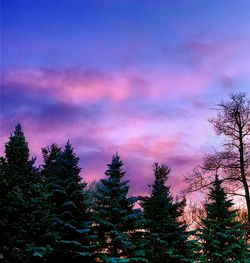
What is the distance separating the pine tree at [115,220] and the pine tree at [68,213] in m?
0.98

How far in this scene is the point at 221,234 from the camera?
1072 inches

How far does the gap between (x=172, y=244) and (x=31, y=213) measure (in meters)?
12.5

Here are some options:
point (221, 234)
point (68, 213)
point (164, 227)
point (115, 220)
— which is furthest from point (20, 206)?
point (221, 234)

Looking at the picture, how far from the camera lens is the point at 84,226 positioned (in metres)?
24.5

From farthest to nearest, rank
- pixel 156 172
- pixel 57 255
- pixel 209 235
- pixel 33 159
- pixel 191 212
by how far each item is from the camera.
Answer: pixel 191 212
pixel 156 172
pixel 209 235
pixel 57 255
pixel 33 159

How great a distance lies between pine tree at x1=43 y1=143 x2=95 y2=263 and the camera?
77.9 ft

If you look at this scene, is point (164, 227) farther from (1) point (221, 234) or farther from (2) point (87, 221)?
(2) point (87, 221)

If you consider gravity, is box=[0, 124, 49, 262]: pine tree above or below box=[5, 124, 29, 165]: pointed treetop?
below

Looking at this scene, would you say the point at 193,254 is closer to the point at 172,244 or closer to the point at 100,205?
the point at 172,244

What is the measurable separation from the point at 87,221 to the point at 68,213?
4.68ft

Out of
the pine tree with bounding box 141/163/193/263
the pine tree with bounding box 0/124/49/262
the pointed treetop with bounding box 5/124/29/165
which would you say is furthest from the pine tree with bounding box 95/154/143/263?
the pointed treetop with bounding box 5/124/29/165

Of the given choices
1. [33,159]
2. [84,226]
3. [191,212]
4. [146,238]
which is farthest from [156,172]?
[191,212]

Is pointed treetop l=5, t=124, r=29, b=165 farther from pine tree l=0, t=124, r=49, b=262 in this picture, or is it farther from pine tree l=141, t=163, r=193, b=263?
pine tree l=141, t=163, r=193, b=263

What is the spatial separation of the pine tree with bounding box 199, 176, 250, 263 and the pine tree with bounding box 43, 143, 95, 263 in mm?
8187
